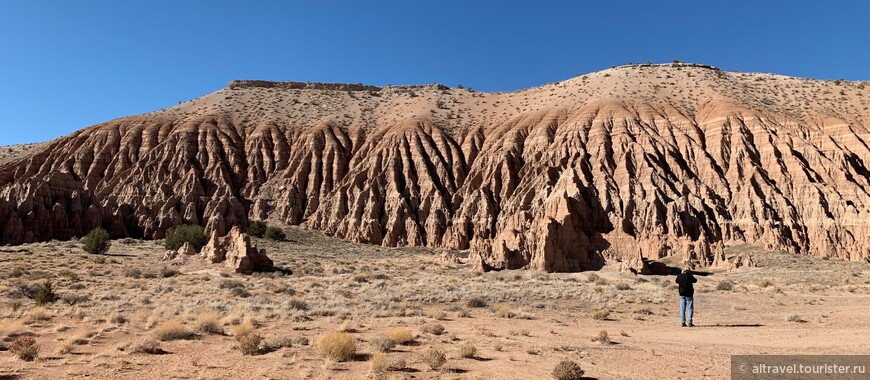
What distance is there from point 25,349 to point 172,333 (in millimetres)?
3101

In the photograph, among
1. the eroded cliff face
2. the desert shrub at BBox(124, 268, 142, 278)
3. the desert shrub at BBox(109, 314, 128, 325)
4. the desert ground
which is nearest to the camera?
the desert ground

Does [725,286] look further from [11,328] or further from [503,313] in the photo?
[11,328]

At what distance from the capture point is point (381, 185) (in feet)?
240

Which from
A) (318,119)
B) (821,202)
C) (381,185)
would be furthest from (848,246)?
(318,119)

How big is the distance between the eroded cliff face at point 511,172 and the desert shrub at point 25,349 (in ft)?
102

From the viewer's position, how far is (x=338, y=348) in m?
11.1

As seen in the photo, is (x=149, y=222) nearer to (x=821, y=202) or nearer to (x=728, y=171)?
(x=728, y=171)

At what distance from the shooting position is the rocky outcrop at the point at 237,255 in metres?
35.7

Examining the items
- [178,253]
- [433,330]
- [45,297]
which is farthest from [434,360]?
[178,253]

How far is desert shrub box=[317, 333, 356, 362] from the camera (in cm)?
1108

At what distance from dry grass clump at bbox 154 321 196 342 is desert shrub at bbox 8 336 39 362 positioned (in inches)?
101

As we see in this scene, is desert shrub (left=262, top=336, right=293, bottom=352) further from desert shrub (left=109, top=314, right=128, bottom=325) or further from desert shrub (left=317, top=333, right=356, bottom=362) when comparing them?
desert shrub (left=109, top=314, right=128, bottom=325)

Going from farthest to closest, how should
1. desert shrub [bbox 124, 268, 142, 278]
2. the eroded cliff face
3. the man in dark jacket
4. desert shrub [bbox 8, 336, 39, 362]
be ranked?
the eroded cliff face < desert shrub [bbox 124, 268, 142, 278] < the man in dark jacket < desert shrub [bbox 8, 336, 39, 362]

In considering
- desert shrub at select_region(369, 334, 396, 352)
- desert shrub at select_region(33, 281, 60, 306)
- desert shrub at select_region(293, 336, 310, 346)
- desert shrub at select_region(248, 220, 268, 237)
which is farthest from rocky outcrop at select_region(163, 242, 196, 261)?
desert shrub at select_region(369, 334, 396, 352)
